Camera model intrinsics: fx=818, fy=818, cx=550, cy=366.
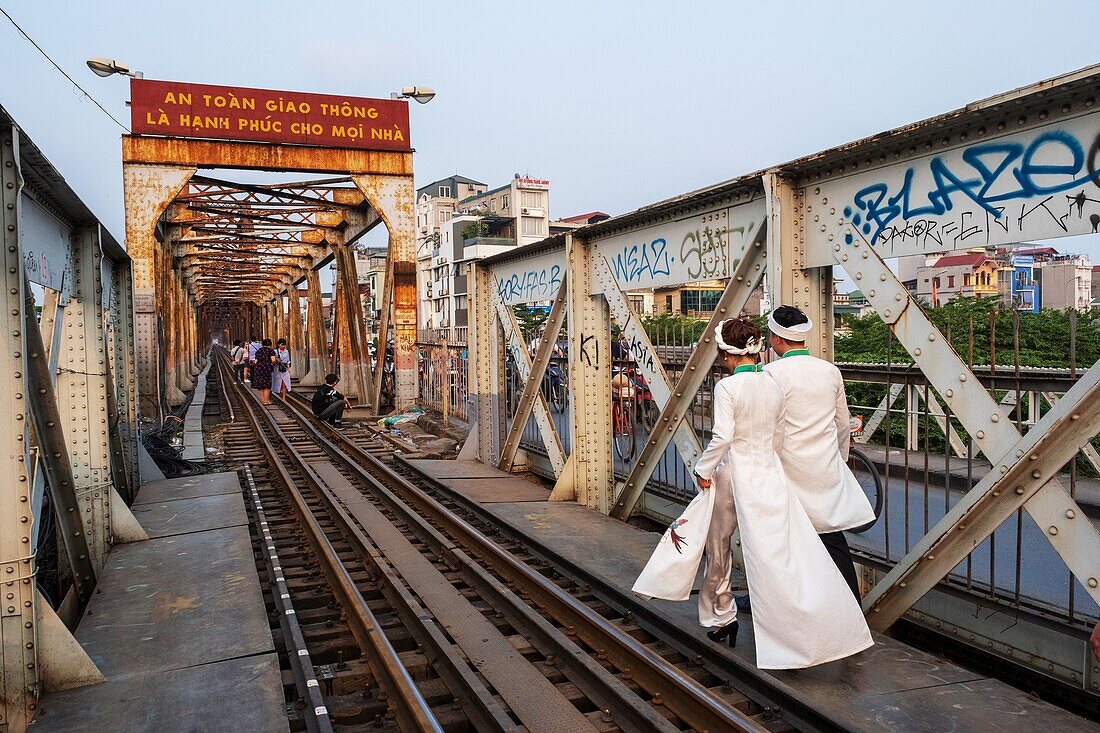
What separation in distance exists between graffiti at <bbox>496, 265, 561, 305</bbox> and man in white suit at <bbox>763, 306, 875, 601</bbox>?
16.9ft

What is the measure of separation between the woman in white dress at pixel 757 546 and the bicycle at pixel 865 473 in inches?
22.2

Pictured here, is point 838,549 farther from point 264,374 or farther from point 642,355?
point 264,374

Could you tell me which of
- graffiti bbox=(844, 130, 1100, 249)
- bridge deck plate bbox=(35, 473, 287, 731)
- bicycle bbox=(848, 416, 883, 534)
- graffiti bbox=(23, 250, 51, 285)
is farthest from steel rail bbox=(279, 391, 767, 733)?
graffiti bbox=(23, 250, 51, 285)

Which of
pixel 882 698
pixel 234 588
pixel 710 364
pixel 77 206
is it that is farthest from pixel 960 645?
pixel 77 206

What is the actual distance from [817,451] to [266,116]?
16.3m

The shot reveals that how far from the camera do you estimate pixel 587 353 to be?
8609mm

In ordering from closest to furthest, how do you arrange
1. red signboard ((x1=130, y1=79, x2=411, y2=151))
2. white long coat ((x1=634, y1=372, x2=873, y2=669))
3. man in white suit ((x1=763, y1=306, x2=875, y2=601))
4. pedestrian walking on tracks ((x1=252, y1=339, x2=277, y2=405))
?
1. white long coat ((x1=634, y1=372, x2=873, y2=669))
2. man in white suit ((x1=763, y1=306, x2=875, y2=601))
3. red signboard ((x1=130, y1=79, x2=411, y2=151))
4. pedestrian walking on tracks ((x1=252, y1=339, x2=277, y2=405))

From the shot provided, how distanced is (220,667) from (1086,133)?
5.34 metres

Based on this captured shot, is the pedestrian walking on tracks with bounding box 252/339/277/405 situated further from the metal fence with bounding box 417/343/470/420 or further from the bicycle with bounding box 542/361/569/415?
the bicycle with bounding box 542/361/569/415

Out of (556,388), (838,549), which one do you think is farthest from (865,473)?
(556,388)

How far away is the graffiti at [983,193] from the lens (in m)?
3.80

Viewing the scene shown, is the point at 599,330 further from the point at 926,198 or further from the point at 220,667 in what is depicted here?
the point at 220,667

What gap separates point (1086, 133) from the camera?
3727mm

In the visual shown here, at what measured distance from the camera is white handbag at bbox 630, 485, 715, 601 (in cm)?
446
